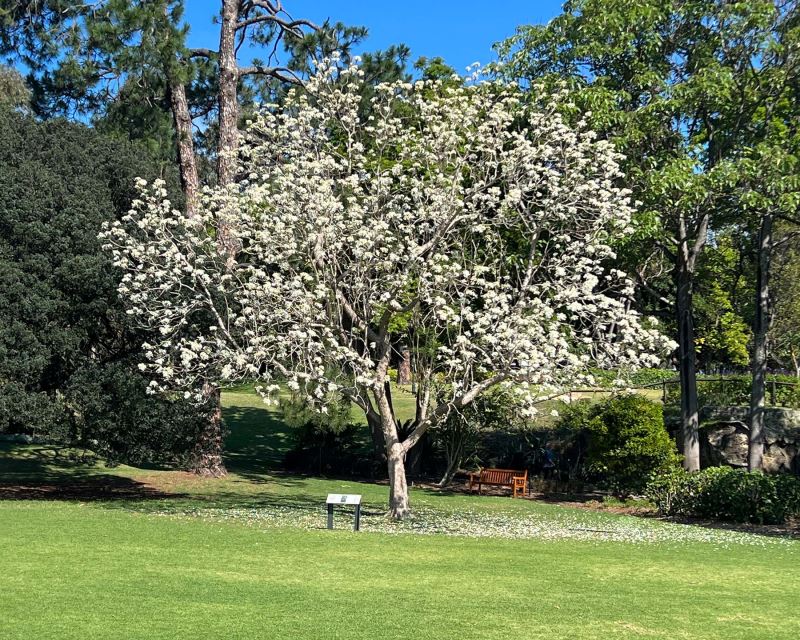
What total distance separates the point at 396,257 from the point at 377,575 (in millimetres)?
6355

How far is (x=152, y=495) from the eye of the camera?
20312 mm

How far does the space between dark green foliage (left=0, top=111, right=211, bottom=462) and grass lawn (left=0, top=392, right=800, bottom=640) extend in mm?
1567

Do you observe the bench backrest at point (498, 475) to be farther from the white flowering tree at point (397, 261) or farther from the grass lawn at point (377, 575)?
the white flowering tree at point (397, 261)

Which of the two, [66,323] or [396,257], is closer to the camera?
[396,257]

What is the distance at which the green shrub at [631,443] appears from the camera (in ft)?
69.1

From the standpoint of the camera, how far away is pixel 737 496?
1677cm

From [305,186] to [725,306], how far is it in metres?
27.2

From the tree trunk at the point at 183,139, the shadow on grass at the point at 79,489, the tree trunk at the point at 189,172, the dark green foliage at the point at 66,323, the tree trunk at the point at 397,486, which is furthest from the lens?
the tree trunk at the point at 183,139

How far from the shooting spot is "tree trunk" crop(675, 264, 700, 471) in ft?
66.8

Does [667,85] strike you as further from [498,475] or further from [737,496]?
[498,475]

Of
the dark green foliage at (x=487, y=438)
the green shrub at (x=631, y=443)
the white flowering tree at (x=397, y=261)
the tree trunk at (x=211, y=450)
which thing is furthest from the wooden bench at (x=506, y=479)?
the tree trunk at (x=211, y=450)

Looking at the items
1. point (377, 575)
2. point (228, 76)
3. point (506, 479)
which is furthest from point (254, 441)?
point (377, 575)

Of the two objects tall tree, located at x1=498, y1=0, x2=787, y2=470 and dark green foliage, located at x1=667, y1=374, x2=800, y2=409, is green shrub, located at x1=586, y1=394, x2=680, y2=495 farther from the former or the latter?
dark green foliage, located at x1=667, y1=374, x2=800, y2=409

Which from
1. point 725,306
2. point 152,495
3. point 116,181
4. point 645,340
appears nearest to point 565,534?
point 645,340
